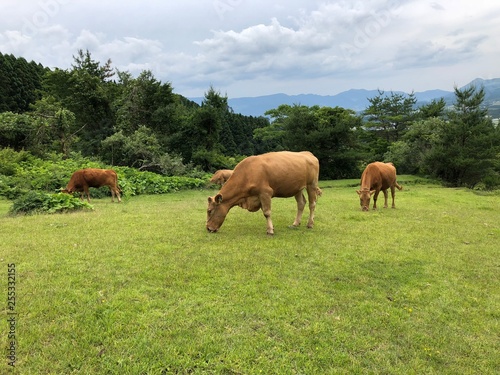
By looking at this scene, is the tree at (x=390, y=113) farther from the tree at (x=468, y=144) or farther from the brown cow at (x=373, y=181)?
the brown cow at (x=373, y=181)

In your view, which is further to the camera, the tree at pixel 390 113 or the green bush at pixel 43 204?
the tree at pixel 390 113

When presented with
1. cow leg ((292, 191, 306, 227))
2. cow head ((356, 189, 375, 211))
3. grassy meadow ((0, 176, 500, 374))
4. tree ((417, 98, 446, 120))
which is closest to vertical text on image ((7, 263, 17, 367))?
grassy meadow ((0, 176, 500, 374))

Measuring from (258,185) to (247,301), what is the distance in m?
4.20

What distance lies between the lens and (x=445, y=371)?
3572mm

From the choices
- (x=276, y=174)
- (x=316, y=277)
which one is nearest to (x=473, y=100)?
(x=276, y=174)

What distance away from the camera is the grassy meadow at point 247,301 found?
363 centimetres

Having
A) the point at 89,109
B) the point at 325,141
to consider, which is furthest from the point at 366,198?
the point at 89,109

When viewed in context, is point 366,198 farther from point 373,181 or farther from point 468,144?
point 468,144

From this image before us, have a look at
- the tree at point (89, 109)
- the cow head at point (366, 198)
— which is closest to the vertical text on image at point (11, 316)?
the cow head at point (366, 198)

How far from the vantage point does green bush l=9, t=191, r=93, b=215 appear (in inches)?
425

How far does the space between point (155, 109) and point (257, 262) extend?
86.6ft

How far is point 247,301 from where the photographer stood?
190 inches

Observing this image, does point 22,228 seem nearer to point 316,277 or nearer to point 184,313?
point 184,313

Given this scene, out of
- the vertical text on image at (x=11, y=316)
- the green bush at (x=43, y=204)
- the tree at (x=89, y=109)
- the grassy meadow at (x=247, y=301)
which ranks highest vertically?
the tree at (x=89, y=109)
